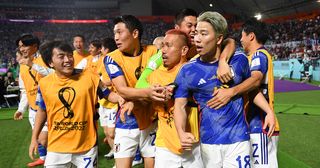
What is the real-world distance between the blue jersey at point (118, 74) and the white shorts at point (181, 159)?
2.16 ft

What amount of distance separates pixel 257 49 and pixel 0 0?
4827cm

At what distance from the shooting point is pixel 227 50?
2.85 metres

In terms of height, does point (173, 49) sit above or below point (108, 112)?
above

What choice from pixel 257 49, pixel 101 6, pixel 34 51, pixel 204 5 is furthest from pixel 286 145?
pixel 101 6

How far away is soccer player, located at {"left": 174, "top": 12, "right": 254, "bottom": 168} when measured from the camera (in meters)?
2.73

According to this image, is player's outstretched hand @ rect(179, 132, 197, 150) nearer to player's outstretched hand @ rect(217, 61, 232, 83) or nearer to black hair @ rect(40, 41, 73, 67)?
player's outstretched hand @ rect(217, 61, 232, 83)

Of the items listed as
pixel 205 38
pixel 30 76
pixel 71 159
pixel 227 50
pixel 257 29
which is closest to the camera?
pixel 205 38

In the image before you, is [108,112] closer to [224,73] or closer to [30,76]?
[30,76]

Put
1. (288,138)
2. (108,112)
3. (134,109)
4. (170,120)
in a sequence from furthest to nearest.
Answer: (288,138) < (108,112) < (134,109) < (170,120)

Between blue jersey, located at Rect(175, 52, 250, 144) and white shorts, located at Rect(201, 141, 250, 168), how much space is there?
44 mm

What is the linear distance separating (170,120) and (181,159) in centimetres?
39

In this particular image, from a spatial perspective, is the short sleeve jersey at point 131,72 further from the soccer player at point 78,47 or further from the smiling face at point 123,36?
the soccer player at point 78,47

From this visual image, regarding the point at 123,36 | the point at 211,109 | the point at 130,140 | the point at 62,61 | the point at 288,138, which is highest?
the point at 123,36

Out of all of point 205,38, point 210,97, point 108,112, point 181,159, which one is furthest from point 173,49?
point 108,112
